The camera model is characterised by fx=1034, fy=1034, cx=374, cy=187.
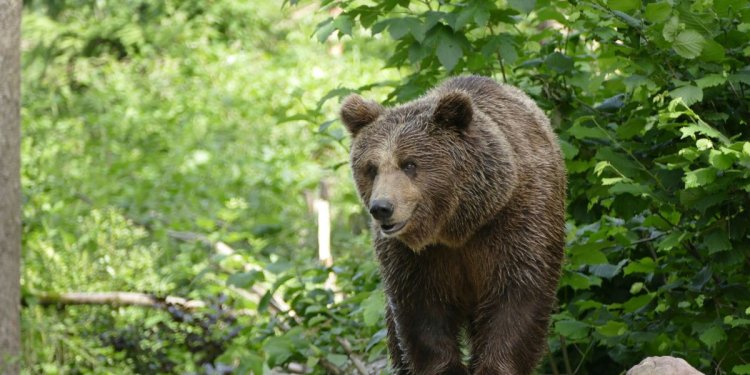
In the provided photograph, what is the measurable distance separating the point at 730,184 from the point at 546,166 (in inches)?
32.5

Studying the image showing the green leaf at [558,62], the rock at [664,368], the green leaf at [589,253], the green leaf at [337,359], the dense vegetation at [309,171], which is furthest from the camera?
the green leaf at [337,359]

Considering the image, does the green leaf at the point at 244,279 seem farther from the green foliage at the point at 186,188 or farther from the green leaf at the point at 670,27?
the green leaf at the point at 670,27

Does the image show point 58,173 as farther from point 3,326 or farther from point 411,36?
point 411,36

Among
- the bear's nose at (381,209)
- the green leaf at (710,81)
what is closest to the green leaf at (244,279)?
the bear's nose at (381,209)

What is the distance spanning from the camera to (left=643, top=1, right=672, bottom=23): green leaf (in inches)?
171

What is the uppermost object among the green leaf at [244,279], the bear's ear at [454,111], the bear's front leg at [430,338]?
the bear's ear at [454,111]


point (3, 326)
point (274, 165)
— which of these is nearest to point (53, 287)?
point (3, 326)

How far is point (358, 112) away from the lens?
4.49 m

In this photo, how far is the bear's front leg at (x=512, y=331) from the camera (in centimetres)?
444

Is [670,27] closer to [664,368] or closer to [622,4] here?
[622,4]

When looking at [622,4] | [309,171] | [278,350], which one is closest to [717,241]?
[622,4]

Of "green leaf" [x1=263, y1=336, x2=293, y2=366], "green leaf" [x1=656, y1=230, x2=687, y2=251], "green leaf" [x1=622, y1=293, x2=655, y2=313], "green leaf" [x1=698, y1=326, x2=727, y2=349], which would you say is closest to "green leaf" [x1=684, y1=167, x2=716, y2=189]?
"green leaf" [x1=656, y1=230, x2=687, y2=251]

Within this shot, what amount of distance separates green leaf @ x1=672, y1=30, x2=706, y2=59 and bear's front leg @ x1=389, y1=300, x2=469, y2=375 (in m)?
1.51

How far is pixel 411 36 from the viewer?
573 centimetres
